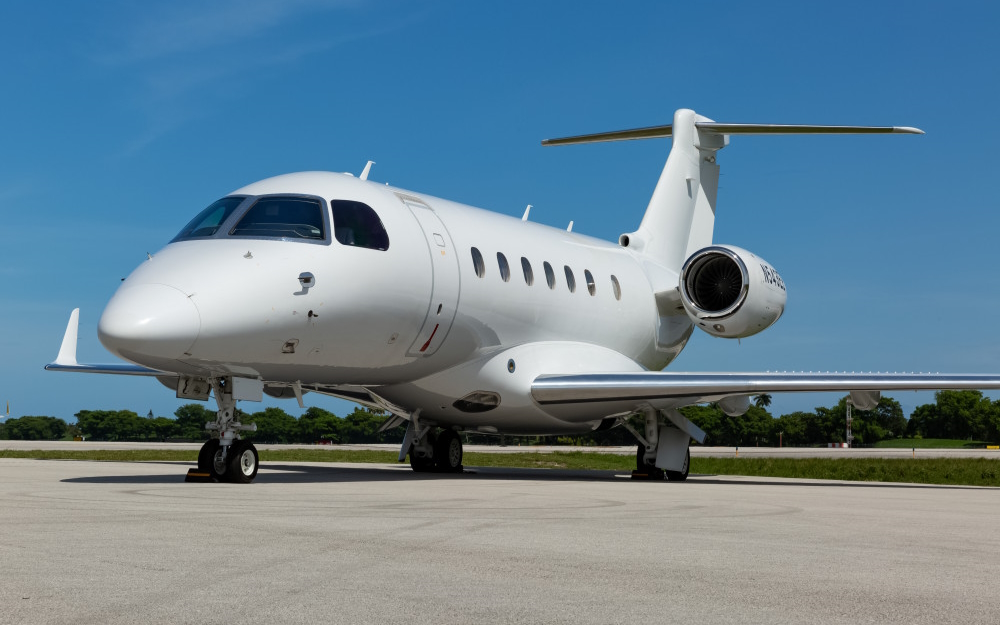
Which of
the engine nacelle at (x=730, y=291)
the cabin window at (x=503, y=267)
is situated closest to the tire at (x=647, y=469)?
the engine nacelle at (x=730, y=291)

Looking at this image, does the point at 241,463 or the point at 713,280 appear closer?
the point at 241,463

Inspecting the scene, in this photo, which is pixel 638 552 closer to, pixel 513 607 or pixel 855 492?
pixel 513 607

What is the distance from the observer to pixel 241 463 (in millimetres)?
12516

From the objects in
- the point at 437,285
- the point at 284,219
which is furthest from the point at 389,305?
the point at 284,219

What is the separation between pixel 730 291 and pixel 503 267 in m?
4.53

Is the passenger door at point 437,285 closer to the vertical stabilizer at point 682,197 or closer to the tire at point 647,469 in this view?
the tire at point 647,469

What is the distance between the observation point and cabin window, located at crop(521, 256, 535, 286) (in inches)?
681

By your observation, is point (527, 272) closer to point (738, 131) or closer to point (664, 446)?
point (664, 446)

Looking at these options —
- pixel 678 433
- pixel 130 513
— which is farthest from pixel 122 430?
pixel 130 513

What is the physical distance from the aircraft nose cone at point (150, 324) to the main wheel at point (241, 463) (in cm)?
143

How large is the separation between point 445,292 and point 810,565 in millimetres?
9631

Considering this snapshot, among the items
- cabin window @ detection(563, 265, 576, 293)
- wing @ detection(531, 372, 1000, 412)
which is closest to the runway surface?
wing @ detection(531, 372, 1000, 412)

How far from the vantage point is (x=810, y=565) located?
5906 millimetres

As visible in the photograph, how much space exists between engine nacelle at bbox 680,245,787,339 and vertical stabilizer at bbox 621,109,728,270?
3697 mm
